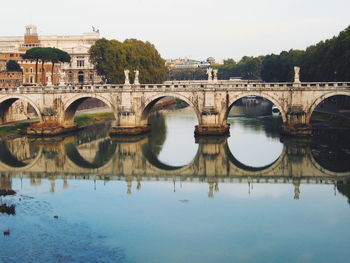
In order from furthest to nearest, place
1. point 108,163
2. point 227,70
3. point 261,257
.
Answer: point 227,70, point 108,163, point 261,257

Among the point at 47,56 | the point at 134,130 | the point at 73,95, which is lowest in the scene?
the point at 134,130

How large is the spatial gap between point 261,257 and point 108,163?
1032 inches

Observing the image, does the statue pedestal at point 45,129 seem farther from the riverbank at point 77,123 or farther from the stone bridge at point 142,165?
the stone bridge at point 142,165

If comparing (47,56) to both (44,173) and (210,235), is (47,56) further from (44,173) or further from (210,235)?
(210,235)

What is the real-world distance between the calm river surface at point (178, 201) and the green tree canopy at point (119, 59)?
34.0 metres

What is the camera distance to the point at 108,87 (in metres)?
67.1

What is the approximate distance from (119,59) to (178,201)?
60.7 metres

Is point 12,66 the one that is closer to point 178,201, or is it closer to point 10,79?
point 10,79

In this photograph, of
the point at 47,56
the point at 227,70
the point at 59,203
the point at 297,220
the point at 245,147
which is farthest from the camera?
the point at 227,70

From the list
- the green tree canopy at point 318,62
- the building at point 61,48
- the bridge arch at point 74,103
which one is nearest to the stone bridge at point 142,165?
the bridge arch at point 74,103

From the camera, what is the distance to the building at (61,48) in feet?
371

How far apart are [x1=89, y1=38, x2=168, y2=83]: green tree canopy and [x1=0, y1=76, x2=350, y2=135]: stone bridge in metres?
21.8

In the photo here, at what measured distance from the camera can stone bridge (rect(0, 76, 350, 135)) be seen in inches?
2338

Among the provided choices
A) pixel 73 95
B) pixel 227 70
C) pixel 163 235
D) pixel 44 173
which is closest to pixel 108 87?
pixel 73 95
